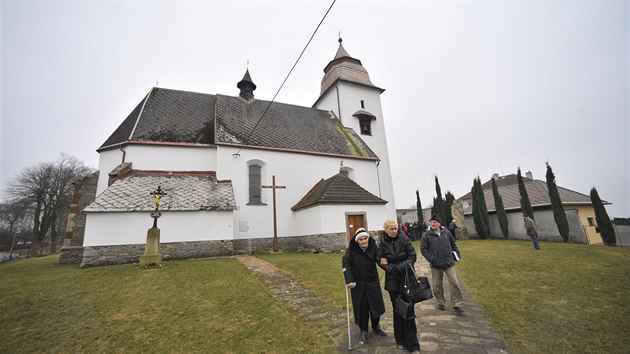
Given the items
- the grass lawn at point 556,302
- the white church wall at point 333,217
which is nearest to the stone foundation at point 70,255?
the white church wall at point 333,217

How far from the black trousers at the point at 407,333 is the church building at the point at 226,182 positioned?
7924mm

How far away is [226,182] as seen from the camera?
13977mm

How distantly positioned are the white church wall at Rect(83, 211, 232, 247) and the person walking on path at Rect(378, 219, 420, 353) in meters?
9.67

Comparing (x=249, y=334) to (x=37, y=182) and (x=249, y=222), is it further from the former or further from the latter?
(x=37, y=182)

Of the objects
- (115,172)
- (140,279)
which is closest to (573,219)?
(140,279)

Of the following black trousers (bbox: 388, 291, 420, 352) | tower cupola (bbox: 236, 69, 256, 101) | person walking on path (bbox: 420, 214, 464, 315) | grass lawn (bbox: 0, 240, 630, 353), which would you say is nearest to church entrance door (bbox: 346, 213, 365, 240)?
grass lawn (bbox: 0, 240, 630, 353)

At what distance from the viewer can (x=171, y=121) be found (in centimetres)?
1565

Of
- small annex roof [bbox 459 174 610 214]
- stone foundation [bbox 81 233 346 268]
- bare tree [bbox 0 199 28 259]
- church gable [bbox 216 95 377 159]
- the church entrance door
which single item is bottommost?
stone foundation [bbox 81 233 346 268]

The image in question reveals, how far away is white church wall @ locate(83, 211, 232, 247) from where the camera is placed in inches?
409

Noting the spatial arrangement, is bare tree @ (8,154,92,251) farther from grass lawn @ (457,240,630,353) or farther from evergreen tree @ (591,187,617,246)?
evergreen tree @ (591,187,617,246)

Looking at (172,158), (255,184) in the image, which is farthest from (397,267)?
(172,158)

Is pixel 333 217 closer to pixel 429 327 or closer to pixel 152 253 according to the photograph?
pixel 152 253

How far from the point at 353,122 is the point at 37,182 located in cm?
3670

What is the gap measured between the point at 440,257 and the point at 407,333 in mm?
2029
